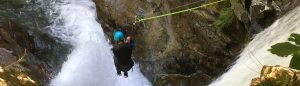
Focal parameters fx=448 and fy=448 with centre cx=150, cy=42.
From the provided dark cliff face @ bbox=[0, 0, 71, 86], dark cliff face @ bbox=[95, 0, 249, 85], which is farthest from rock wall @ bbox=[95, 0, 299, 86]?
dark cliff face @ bbox=[0, 0, 71, 86]

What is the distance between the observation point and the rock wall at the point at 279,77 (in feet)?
14.3

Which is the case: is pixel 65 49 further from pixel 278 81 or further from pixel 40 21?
pixel 278 81

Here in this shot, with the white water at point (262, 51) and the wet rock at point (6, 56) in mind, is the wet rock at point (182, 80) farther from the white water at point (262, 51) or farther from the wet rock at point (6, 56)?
the wet rock at point (6, 56)

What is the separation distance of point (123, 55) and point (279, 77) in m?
5.27

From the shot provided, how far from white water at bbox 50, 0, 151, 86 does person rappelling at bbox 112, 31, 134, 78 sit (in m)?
2.45

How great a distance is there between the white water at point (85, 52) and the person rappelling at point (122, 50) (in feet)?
8.05

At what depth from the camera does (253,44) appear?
830 cm

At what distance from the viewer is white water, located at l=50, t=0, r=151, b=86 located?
12.8 m

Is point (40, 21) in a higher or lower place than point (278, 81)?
lower

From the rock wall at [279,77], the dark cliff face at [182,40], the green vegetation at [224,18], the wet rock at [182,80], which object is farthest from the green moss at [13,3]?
the rock wall at [279,77]

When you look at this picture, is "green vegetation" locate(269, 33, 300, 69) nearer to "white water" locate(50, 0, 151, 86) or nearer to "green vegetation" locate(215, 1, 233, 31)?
"green vegetation" locate(215, 1, 233, 31)

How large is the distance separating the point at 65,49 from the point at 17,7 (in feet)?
8.23

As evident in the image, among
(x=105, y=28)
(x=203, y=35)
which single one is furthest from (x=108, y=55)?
(x=203, y=35)

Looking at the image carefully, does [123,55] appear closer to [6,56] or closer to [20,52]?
[6,56]
